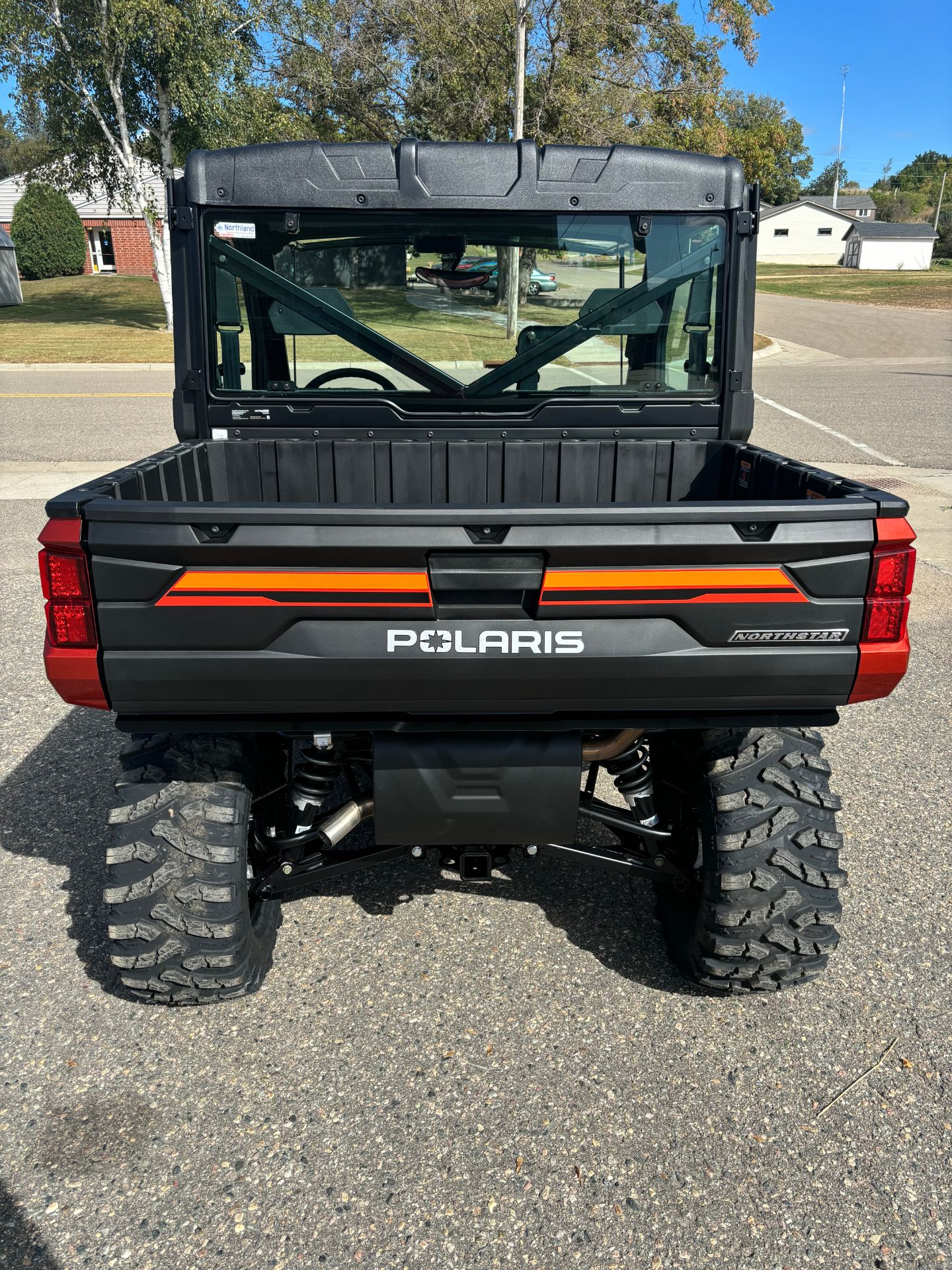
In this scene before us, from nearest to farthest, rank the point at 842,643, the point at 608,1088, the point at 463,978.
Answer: the point at 842,643
the point at 608,1088
the point at 463,978

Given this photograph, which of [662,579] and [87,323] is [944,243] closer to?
[87,323]

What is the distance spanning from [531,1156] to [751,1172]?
0.54 metres

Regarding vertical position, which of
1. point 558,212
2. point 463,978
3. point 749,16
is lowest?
point 463,978

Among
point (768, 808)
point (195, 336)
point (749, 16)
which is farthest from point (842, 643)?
point (749, 16)

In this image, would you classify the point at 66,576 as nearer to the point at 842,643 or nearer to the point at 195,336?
the point at 195,336

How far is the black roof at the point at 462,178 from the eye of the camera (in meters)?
3.40

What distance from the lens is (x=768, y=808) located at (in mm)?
2758

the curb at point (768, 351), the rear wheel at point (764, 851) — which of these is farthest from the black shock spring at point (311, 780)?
the curb at point (768, 351)

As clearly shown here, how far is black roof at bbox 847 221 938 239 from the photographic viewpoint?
72.8 metres

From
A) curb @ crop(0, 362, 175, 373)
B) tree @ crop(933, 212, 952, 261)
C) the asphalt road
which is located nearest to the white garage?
tree @ crop(933, 212, 952, 261)

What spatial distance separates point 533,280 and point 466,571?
5.87 feet

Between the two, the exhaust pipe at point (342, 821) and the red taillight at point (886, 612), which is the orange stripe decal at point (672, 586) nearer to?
the red taillight at point (886, 612)

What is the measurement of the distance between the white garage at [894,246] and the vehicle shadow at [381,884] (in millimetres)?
80853

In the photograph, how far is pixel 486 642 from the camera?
2.39 metres
